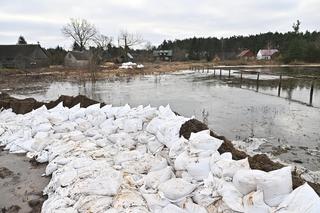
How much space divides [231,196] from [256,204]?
26 centimetres

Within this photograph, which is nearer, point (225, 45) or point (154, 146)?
point (154, 146)

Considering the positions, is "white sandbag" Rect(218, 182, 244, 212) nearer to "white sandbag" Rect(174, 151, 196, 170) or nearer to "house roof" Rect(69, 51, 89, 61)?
"white sandbag" Rect(174, 151, 196, 170)

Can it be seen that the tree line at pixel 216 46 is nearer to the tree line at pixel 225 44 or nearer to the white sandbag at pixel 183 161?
the tree line at pixel 225 44

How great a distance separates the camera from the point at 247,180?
3039 mm

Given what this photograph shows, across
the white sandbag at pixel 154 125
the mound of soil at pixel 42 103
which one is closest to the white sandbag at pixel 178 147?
the white sandbag at pixel 154 125

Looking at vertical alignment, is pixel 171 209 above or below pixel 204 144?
below

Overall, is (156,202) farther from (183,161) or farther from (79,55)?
(79,55)

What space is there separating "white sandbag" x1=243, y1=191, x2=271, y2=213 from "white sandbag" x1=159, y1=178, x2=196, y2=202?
0.70m

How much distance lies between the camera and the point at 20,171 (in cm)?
534

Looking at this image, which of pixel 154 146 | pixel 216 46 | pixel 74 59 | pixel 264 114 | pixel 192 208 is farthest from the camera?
pixel 216 46

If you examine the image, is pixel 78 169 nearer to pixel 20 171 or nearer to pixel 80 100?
pixel 20 171

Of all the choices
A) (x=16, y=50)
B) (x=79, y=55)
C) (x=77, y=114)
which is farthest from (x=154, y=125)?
(x=16, y=50)

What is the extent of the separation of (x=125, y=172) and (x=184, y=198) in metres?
1.20

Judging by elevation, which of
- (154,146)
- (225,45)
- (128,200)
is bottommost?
(128,200)
